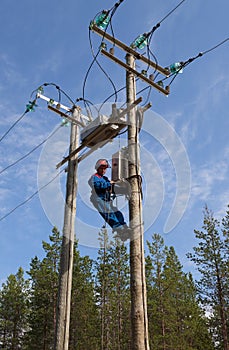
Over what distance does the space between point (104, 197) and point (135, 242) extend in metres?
1.41

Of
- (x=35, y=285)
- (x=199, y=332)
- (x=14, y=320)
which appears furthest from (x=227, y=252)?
(x=14, y=320)

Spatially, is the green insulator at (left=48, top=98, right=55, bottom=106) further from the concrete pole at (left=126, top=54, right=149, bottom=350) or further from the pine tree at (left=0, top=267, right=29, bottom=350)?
the pine tree at (left=0, top=267, right=29, bottom=350)

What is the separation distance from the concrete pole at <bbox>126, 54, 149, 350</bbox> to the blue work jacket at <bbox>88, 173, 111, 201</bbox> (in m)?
0.82

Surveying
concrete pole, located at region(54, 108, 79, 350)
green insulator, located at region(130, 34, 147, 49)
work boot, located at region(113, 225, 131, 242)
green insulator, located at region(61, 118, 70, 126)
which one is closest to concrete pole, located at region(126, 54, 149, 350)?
work boot, located at region(113, 225, 131, 242)

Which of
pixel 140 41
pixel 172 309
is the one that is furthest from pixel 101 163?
pixel 172 309

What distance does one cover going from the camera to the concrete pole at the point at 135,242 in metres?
3.89

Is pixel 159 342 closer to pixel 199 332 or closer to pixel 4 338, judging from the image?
pixel 199 332

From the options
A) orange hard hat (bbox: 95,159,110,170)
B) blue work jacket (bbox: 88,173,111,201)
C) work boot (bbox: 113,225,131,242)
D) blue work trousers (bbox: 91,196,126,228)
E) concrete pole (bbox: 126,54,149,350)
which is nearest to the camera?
concrete pole (bbox: 126,54,149,350)

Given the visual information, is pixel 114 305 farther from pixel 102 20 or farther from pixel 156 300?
pixel 102 20

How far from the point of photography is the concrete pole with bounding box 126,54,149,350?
3887 millimetres

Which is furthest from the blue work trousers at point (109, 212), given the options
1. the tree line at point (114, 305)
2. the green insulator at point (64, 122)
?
the tree line at point (114, 305)

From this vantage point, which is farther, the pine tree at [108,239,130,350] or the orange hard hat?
the pine tree at [108,239,130,350]

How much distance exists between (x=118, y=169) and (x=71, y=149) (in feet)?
5.92

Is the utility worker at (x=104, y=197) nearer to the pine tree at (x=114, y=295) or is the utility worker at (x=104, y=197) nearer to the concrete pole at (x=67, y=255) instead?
the concrete pole at (x=67, y=255)
